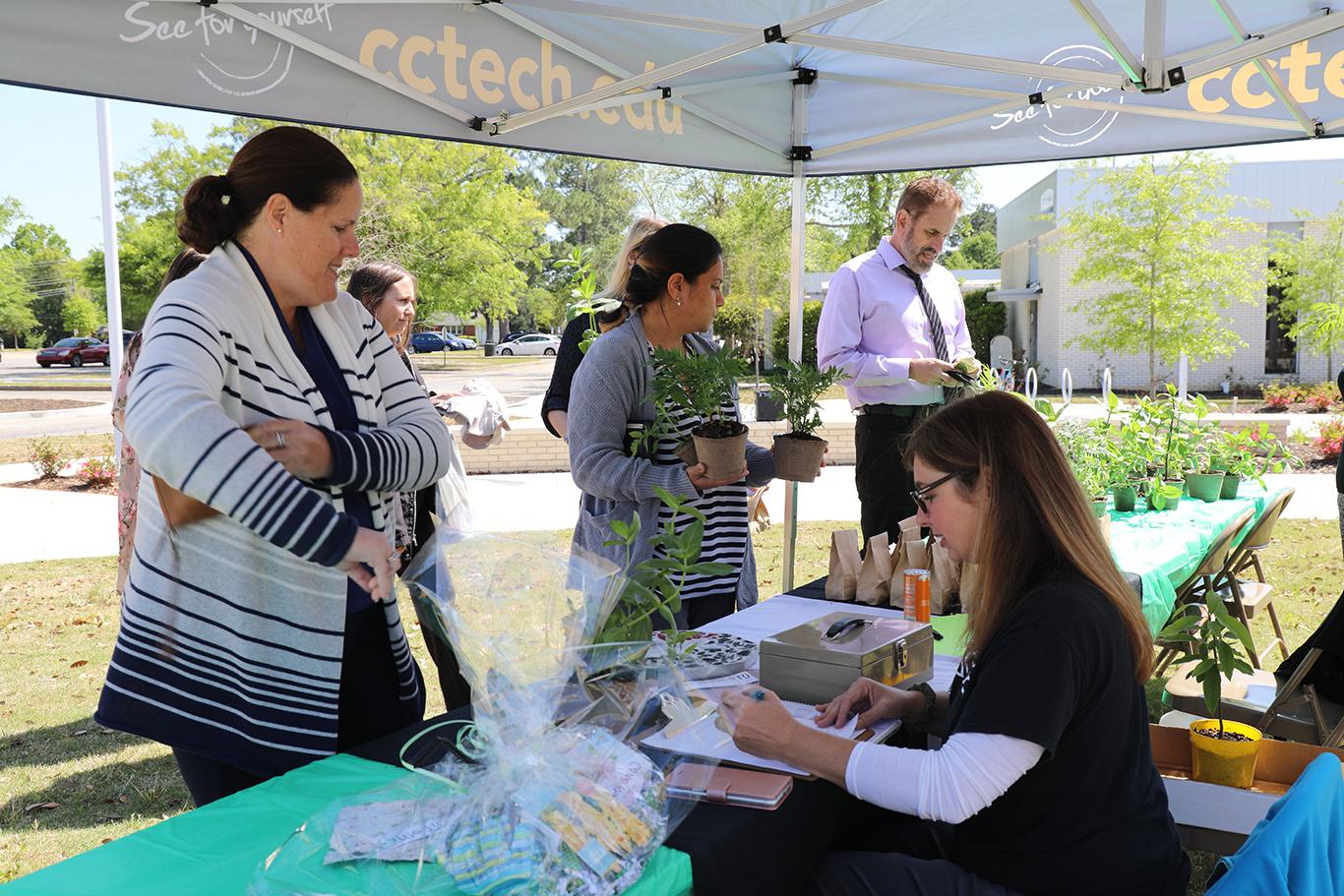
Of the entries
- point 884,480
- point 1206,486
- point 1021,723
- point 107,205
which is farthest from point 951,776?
point 107,205

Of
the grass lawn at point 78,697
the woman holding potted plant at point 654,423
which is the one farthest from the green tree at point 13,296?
the woman holding potted plant at point 654,423

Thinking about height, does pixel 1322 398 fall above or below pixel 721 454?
below

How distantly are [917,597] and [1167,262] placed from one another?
17.3 meters

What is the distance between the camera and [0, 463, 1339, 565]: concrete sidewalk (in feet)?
24.7

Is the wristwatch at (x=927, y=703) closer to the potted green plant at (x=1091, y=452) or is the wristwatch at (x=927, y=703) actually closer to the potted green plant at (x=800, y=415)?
the potted green plant at (x=800, y=415)

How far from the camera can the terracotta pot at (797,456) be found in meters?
2.87

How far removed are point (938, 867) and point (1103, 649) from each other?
424mm

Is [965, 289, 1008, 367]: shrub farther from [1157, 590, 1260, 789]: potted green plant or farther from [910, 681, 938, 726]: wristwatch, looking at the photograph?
[910, 681, 938, 726]: wristwatch

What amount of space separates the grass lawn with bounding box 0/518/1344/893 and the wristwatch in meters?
0.74

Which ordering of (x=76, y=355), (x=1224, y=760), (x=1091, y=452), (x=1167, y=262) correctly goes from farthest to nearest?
1. (x=76, y=355)
2. (x=1167, y=262)
3. (x=1091, y=452)
4. (x=1224, y=760)

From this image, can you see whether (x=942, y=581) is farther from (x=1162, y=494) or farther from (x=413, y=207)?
(x=413, y=207)

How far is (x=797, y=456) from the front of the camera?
9.46 ft

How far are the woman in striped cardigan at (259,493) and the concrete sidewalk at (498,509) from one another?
205 inches

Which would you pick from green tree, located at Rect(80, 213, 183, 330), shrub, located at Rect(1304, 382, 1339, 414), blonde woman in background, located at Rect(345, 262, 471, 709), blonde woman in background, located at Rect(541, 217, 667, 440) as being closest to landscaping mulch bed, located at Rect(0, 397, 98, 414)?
green tree, located at Rect(80, 213, 183, 330)
